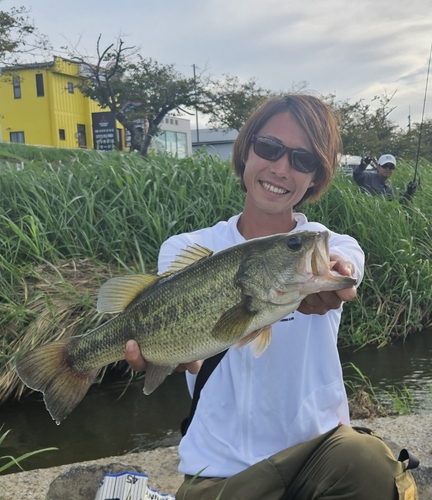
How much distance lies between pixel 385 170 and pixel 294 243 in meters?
7.26

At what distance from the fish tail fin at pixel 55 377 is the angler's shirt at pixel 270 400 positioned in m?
0.49

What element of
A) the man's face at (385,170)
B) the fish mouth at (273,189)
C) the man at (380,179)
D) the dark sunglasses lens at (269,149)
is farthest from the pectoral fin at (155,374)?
the man's face at (385,170)

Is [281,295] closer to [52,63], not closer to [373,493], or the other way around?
[373,493]

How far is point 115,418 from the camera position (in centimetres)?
427

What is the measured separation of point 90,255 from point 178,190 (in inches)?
53.4

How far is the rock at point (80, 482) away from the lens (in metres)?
2.41

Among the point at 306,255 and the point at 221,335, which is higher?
the point at 306,255

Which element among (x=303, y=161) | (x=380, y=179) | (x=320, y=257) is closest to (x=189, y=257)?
(x=320, y=257)

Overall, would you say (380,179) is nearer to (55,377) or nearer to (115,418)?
(115,418)

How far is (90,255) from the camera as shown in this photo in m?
5.37

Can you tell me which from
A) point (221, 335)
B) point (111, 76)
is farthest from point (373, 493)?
point (111, 76)

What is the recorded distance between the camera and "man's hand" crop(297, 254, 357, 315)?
1.58 metres

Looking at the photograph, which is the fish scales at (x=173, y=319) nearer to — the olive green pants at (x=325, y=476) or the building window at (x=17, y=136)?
the olive green pants at (x=325, y=476)

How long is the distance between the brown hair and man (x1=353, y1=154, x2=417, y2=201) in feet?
18.4
